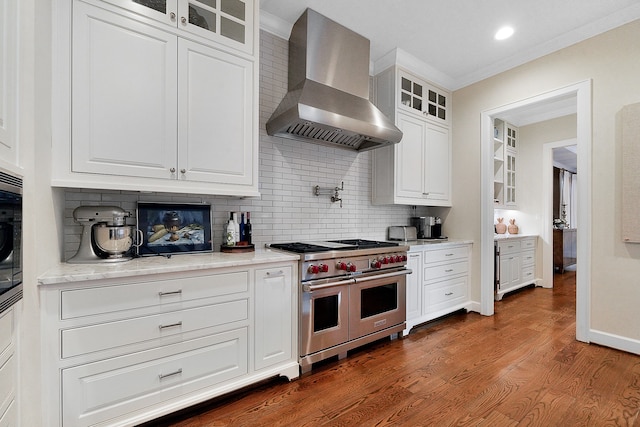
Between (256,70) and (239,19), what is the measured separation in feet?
1.19

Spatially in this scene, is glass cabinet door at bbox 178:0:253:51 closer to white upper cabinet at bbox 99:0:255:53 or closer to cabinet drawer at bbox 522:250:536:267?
white upper cabinet at bbox 99:0:255:53

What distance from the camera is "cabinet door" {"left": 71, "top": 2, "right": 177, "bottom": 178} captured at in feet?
5.16

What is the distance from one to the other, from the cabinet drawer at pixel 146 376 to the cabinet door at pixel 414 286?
1.76 m

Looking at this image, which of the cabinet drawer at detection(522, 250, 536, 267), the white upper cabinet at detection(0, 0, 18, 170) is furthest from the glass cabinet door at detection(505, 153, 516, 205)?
the white upper cabinet at detection(0, 0, 18, 170)

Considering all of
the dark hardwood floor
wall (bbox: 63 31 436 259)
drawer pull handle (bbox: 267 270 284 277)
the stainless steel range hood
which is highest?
the stainless steel range hood

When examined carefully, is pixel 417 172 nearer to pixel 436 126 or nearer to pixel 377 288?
pixel 436 126

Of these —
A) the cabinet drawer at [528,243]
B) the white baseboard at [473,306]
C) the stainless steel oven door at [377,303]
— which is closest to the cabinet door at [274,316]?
the stainless steel oven door at [377,303]

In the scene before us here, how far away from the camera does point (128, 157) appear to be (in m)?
1.69

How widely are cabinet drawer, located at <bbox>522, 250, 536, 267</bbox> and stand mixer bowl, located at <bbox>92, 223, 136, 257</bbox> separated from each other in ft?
17.0

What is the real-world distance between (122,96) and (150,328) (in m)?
1.32

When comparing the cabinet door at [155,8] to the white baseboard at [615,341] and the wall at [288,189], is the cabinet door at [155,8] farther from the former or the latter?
the white baseboard at [615,341]

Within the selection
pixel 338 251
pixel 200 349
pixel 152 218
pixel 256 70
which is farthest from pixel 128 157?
pixel 338 251

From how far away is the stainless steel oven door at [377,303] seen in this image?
2422mm

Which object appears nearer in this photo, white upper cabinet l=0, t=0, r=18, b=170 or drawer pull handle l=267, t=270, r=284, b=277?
white upper cabinet l=0, t=0, r=18, b=170
